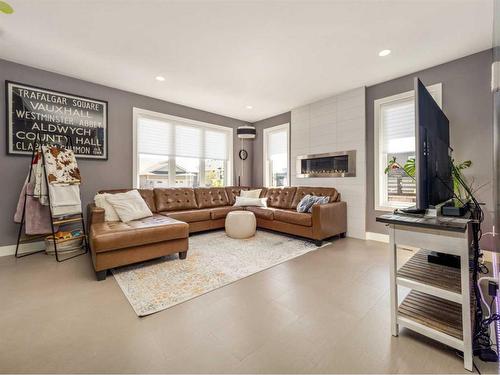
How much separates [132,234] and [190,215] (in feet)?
4.95

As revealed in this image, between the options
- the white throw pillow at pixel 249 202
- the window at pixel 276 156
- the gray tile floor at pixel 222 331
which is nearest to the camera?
the gray tile floor at pixel 222 331

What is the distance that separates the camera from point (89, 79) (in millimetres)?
3518

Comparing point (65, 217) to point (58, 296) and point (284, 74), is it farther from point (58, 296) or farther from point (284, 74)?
point (284, 74)

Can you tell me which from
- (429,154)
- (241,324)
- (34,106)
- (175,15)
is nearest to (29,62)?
(34,106)

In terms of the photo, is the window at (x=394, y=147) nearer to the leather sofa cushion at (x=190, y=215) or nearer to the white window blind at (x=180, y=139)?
the leather sofa cushion at (x=190, y=215)

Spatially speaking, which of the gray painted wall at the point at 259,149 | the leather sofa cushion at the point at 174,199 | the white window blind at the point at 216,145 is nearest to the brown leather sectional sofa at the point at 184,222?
the leather sofa cushion at the point at 174,199

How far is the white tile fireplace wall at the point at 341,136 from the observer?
3832 millimetres

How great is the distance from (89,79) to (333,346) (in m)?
4.70

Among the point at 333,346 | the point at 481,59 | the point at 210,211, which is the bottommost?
the point at 333,346

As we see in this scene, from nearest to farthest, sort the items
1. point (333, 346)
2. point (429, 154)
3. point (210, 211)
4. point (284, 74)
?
point (333, 346), point (429, 154), point (284, 74), point (210, 211)

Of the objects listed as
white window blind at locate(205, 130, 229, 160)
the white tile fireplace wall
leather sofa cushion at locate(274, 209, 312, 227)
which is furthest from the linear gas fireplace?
white window blind at locate(205, 130, 229, 160)

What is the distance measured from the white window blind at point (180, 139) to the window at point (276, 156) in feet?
3.41

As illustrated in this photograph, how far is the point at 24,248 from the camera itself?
10.2 ft

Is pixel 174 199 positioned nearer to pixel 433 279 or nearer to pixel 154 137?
pixel 154 137
